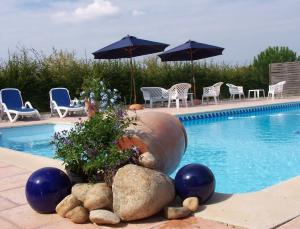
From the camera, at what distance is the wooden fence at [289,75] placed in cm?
2106

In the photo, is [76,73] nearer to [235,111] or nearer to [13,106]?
[13,106]

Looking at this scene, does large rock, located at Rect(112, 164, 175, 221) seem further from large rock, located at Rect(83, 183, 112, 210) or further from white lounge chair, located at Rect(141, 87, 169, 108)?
white lounge chair, located at Rect(141, 87, 169, 108)

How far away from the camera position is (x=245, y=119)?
12.3 metres

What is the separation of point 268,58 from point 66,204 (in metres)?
21.4

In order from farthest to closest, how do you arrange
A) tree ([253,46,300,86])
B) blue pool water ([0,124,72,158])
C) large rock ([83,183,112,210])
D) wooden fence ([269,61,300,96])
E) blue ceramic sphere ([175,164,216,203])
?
tree ([253,46,300,86]), wooden fence ([269,61,300,96]), blue pool water ([0,124,72,158]), blue ceramic sphere ([175,164,216,203]), large rock ([83,183,112,210])

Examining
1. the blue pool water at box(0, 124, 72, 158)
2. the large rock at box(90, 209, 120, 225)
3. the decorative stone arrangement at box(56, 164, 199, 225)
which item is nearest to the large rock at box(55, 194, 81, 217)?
the decorative stone arrangement at box(56, 164, 199, 225)

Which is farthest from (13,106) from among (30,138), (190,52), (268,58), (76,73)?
(268,58)

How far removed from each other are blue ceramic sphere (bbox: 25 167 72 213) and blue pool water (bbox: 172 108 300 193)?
229 centimetres

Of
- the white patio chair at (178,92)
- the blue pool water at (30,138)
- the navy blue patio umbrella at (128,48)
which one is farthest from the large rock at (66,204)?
the white patio chair at (178,92)

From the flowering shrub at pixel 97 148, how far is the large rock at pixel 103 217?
1.23ft

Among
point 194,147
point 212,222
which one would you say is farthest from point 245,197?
point 194,147

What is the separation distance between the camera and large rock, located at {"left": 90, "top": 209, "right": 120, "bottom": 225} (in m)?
2.98

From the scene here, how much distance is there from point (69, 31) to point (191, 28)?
601 centimetres

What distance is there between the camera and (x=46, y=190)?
331 centimetres
